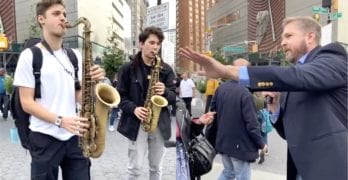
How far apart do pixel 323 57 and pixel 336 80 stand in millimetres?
164

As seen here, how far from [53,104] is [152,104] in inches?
63.4

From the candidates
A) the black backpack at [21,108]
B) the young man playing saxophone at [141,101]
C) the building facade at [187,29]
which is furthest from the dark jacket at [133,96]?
the black backpack at [21,108]

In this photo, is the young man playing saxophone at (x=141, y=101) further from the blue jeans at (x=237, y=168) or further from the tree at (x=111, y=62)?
the tree at (x=111, y=62)

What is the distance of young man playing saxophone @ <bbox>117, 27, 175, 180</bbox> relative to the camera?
4.90m

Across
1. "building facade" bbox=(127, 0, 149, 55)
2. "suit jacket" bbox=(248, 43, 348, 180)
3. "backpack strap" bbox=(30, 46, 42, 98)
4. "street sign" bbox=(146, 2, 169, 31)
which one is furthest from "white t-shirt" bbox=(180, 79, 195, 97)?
"suit jacket" bbox=(248, 43, 348, 180)

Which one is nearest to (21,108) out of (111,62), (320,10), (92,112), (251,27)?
(92,112)

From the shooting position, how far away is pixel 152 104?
4.81 meters

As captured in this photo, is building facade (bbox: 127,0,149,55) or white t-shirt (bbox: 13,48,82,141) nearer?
white t-shirt (bbox: 13,48,82,141)

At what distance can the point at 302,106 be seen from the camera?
2682 mm

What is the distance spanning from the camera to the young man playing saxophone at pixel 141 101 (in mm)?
4898

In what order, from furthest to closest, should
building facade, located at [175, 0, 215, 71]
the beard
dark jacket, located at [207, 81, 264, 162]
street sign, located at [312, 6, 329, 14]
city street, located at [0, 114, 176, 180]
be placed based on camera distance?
street sign, located at [312, 6, 329, 14] < city street, located at [0, 114, 176, 180] < building facade, located at [175, 0, 215, 71] < dark jacket, located at [207, 81, 264, 162] < the beard

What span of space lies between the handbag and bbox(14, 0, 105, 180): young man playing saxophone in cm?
144

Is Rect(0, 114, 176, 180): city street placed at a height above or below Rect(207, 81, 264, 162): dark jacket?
below

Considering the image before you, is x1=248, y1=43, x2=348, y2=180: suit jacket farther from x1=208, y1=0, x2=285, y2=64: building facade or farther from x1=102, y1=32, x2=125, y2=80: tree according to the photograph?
x1=208, y1=0, x2=285, y2=64: building facade
